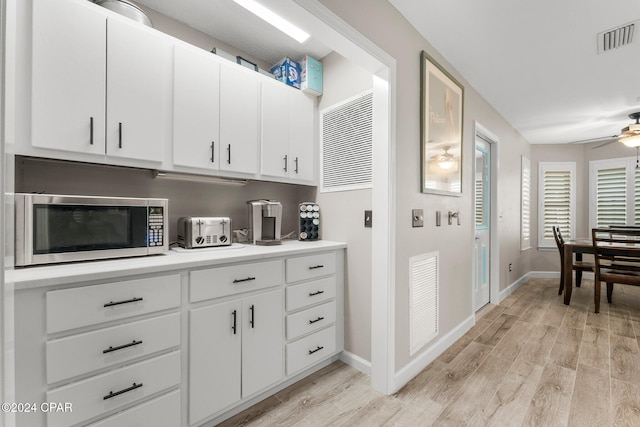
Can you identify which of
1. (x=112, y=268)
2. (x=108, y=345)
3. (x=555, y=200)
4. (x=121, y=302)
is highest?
(x=555, y=200)

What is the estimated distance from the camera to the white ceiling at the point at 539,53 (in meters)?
1.88

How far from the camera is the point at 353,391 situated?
187cm

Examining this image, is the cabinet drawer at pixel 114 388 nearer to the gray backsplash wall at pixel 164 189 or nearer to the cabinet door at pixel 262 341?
the cabinet door at pixel 262 341

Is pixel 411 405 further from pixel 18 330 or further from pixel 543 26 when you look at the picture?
pixel 543 26

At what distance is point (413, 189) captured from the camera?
82.6 inches

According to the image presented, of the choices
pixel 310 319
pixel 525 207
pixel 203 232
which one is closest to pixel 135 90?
pixel 203 232

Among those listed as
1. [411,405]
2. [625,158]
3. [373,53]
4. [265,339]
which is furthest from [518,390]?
[625,158]

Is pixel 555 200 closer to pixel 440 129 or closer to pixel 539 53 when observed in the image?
pixel 539 53

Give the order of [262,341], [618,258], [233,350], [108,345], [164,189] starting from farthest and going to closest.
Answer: [618,258]
[164,189]
[262,341]
[233,350]
[108,345]

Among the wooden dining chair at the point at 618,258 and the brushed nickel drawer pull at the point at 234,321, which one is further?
the wooden dining chair at the point at 618,258

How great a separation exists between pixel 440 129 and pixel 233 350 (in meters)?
2.29

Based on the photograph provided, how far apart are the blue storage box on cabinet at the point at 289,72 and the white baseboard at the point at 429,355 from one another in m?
2.41

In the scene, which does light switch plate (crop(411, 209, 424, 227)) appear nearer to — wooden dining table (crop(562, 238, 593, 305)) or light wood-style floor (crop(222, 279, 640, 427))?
light wood-style floor (crop(222, 279, 640, 427))

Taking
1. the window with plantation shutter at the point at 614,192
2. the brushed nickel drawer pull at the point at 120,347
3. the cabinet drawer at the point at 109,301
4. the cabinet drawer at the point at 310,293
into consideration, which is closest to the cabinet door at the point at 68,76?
the cabinet drawer at the point at 109,301
